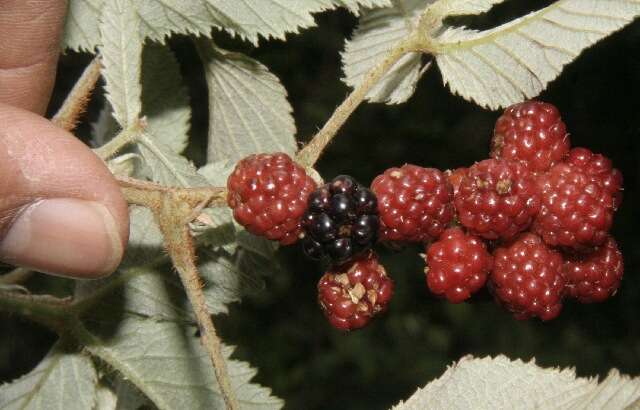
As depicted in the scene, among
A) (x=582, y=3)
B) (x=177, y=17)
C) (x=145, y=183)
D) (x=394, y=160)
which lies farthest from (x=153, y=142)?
(x=394, y=160)

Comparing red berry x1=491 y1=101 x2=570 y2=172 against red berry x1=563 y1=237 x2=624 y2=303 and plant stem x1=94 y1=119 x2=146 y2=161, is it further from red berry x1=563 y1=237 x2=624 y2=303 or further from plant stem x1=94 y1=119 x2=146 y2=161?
plant stem x1=94 y1=119 x2=146 y2=161

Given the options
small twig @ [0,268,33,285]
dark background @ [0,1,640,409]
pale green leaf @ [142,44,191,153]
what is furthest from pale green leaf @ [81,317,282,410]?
dark background @ [0,1,640,409]

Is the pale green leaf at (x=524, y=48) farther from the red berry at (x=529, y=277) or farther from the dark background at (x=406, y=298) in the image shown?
the dark background at (x=406, y=298)

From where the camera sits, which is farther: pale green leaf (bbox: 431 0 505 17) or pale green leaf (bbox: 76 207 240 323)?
pale green leaf (bbox: 76 207 240 323)

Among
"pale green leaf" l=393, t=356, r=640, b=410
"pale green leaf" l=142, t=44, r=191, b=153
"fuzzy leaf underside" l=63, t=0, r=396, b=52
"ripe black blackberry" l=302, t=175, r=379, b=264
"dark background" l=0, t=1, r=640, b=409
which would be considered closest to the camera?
"ripe black blackberry" l=302, t=175, r=379, b=264

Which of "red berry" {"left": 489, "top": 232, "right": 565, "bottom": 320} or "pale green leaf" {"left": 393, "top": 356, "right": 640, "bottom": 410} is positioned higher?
"red berry" {"left": 489, "top": 232, "right": 565, "bottom": 320}

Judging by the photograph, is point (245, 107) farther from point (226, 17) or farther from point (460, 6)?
point (460, 6)

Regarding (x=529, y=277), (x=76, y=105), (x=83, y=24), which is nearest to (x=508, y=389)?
(x=529, y=277)

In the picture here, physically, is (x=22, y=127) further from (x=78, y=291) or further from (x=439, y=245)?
(x=439, y=245)
